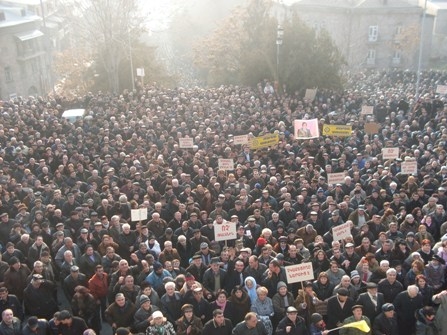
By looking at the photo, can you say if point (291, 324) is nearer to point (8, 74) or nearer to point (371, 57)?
point (8, 74)

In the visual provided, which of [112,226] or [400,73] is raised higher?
[112,226]

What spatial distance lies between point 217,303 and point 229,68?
27.7m

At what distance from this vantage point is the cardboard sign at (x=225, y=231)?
11.6 m

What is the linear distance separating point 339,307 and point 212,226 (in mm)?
4159

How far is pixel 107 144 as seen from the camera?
18.1m

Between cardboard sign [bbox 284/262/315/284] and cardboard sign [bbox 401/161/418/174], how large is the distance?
22.4 feet

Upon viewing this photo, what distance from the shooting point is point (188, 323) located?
857cm

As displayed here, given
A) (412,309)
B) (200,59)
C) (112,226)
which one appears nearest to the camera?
(412,309)

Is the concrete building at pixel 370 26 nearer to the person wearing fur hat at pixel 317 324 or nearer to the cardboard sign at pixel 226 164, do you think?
the cardboard sign at pixel 226 164

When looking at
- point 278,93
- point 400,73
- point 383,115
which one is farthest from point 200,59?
point 383,115

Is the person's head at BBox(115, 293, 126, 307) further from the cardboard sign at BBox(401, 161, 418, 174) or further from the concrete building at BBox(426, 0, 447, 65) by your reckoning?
the concrete building at BBox(426, 0, 447, 65)

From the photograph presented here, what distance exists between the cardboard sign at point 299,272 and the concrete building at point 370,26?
4917cm

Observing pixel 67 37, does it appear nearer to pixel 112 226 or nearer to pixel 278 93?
pixel 278 93

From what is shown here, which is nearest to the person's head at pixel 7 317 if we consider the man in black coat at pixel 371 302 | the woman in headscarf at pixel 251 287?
the woman in headscarf at pixel 251 287
